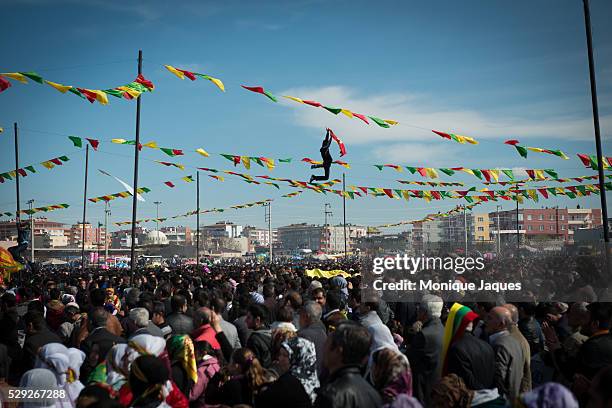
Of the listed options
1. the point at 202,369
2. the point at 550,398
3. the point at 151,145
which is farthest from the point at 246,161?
the point at 550,398

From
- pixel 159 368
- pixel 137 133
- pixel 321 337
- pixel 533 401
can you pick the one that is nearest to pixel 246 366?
pixel 159 368

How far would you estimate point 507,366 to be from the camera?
6180 millimetres

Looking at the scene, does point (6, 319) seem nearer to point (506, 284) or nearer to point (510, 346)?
point (510, 346)

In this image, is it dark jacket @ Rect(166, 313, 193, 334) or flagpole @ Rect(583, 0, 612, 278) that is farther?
flagpole @ Rect(583, 0, 612, 278)

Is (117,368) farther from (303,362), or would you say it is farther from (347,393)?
(347,393)

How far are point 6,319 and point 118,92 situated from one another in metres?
8.33

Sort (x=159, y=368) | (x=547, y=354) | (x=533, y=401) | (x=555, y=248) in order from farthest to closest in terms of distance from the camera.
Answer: (x=555, y=248) < (x=547, y=354) < (x=159, y=368) < (x=533, y=401)

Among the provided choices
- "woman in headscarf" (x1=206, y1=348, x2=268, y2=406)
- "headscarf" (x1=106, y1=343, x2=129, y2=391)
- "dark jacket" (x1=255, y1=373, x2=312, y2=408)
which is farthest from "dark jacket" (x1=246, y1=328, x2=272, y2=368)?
"dark jacket" (x1=255, y1=373, x2=312, y2=408)

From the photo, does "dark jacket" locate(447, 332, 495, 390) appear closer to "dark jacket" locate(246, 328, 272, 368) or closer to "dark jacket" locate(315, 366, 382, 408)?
"dark jacket" locate(315, 366, 382, 408)

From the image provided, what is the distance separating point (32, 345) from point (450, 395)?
19.9 feet

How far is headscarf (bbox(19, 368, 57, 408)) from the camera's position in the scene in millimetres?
5301

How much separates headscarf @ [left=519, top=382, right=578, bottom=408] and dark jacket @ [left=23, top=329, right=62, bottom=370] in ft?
22.0

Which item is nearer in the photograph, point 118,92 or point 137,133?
point 118,92

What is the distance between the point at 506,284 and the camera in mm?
14477
